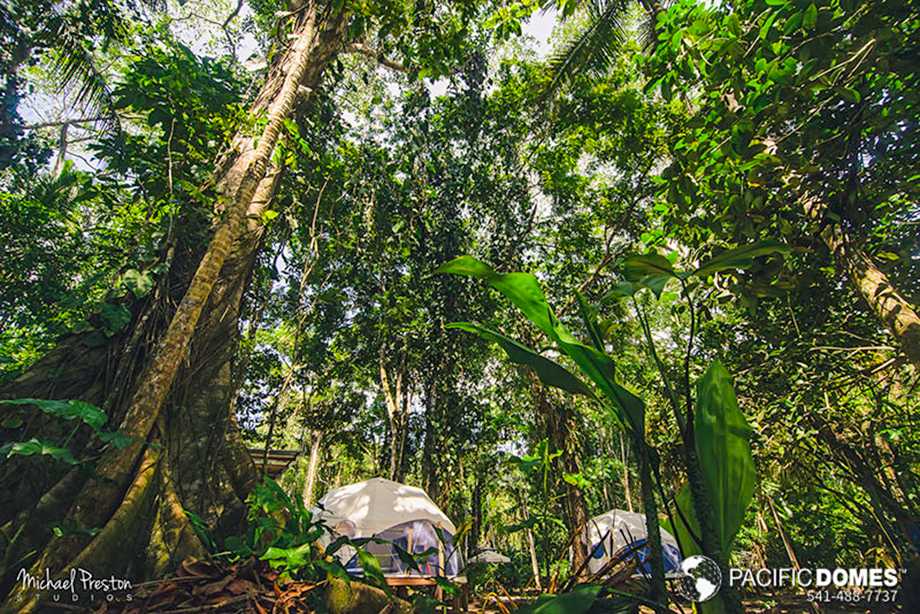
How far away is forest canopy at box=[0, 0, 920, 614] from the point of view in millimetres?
1136

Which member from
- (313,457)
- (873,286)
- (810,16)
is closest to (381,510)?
(313,457)

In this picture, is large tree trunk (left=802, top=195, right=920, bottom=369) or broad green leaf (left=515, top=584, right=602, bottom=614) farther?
large tree trunk (left=802, top=195, right=920, bottom=369)

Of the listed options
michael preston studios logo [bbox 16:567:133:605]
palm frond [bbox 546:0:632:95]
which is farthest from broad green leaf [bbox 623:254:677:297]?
palm frond [bbox 546:0:632:95]

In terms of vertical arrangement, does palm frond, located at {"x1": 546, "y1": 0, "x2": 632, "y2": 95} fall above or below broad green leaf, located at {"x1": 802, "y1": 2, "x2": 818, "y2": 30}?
above

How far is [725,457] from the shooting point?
862 millimetres

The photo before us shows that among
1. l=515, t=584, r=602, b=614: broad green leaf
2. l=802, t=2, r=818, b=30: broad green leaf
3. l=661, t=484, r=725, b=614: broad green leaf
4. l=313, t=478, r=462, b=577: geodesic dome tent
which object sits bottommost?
l=313, t=478, r=462, b=577: geodesic dome tent

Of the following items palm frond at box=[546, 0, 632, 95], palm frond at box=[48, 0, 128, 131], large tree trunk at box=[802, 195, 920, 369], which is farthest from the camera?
palm frond at box=[546, 0, 632, 95]

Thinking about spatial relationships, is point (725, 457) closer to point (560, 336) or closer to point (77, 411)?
point (560, 336)

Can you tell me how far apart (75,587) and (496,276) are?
212cm

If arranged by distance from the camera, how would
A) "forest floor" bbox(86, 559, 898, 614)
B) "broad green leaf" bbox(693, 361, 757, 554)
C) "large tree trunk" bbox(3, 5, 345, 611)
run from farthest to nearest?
1. "large tree trunk" bbox(3, 5, 345, 611)
2. "forest floor" bbox(86, 559, 898, 614)
3. "broad green leaf" bbox(693, 361, 757, 554)

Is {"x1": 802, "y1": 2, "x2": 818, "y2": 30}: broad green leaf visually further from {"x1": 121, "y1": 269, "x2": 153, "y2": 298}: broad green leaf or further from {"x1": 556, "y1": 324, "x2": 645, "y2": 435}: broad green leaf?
{"x1": 121, "y1": 269, "x2": 153, "y2": 298}: broad green leaf

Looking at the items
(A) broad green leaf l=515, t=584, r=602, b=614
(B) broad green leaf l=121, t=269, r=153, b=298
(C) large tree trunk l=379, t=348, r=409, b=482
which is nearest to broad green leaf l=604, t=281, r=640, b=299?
(A) broad green leaf l=515, t=584, r=602, b=614

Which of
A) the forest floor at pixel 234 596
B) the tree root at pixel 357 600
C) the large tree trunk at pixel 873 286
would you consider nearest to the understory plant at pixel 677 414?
the forest floor at pixel 234 596

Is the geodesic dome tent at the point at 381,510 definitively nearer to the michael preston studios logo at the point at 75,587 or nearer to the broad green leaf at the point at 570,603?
the michael preston studios logo at the point at 75,587
